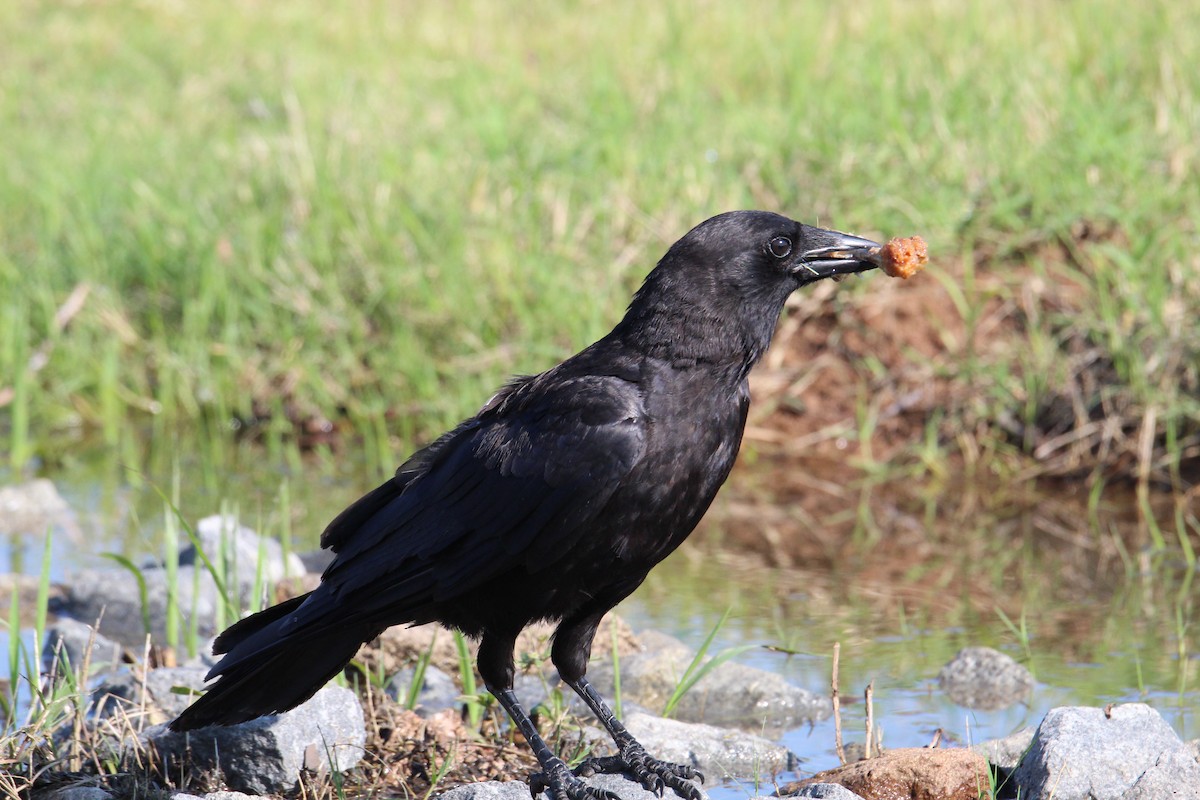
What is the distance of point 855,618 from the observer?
4.93 metres

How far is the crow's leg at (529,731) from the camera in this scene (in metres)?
3.37

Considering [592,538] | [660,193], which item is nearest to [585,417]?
[592,538]

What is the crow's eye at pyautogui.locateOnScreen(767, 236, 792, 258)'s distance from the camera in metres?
3.60

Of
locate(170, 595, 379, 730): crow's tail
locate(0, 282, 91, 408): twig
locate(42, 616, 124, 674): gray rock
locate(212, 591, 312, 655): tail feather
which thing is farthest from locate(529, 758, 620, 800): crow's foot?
locate(0, 282, 91, 408): twig

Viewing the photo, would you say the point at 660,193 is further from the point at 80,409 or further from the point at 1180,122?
the point at 80,409

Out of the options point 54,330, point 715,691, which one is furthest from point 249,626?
point 54,330

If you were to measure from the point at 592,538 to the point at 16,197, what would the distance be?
622cm

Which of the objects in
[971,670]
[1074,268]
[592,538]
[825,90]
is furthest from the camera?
[825,90]

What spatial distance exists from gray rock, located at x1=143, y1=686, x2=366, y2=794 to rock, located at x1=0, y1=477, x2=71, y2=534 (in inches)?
101

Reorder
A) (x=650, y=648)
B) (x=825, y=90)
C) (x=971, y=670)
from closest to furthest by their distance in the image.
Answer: (x=971, y=670) → (x=650, y=648) → (x=825, y=90)

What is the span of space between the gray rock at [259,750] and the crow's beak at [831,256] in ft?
5.02

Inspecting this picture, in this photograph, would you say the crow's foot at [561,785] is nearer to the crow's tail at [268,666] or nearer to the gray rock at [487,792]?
the gray rock at [487,792]

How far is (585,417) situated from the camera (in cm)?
337

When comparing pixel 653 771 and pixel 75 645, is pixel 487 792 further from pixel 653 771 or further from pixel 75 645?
pixel 75 645
